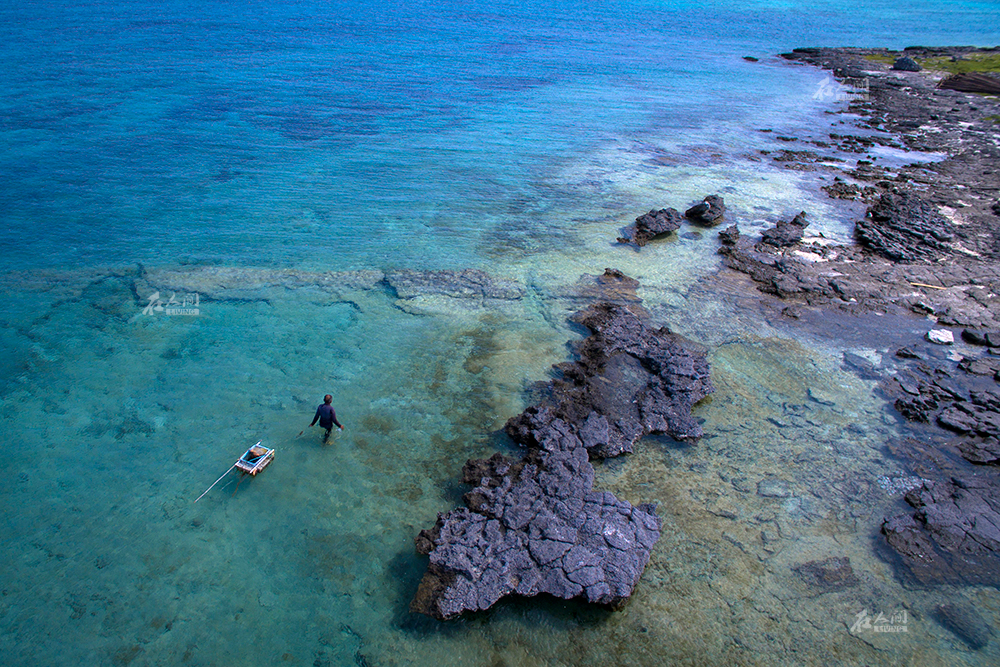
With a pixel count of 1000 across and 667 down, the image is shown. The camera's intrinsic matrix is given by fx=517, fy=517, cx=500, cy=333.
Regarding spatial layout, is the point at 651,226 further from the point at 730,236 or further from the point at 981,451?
the point at 981,451

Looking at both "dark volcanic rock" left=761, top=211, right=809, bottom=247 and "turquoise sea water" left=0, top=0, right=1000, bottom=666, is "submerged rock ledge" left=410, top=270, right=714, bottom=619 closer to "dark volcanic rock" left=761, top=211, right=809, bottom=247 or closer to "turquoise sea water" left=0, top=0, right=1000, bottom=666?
"turquoise sea water" left=0, top=0, right=1000, bottom=666

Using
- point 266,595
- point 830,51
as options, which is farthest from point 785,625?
point 830,51

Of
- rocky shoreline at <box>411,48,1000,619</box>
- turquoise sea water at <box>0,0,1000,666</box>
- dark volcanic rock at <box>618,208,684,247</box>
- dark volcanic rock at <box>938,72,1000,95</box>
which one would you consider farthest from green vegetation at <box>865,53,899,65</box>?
dark volcanic rock at <box>618,208,684,247</box>

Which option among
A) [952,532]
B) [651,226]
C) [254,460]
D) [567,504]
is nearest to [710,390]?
[952,532]

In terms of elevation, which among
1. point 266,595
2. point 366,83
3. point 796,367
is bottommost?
point 266,595

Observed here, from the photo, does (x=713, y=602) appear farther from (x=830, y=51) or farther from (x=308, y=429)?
(x=830, y=51)

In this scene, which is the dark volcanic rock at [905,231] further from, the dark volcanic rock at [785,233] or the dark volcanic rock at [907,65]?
the dark volcanic rock at [907,65]

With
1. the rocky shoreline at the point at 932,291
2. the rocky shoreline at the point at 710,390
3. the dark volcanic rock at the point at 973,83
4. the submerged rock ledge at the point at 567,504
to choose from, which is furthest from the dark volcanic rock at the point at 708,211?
the dark volcanic rock at the point at 973,83
